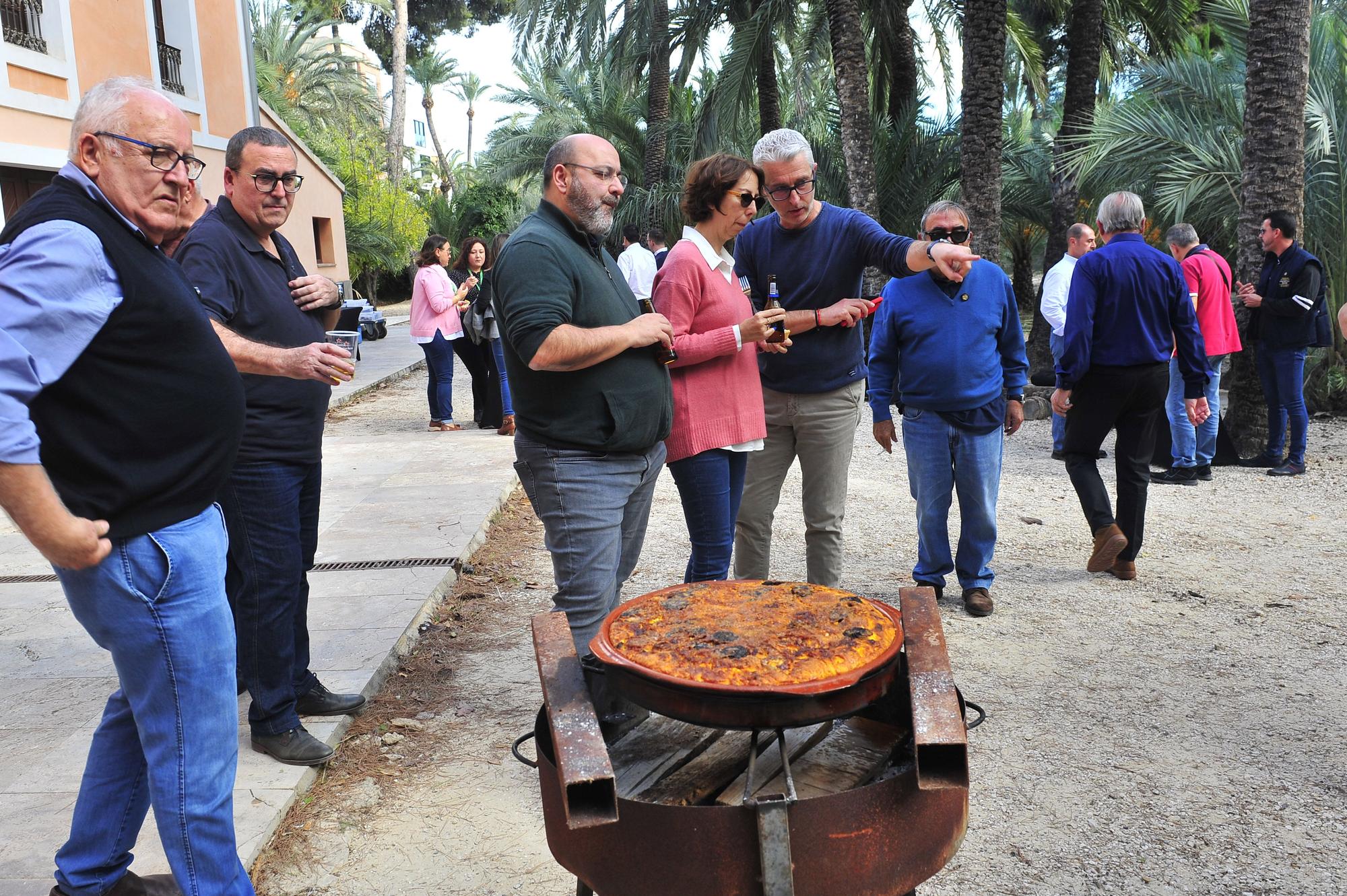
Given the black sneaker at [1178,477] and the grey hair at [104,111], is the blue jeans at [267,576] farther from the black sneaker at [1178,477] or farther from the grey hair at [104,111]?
the black sneaker at [1178,477]

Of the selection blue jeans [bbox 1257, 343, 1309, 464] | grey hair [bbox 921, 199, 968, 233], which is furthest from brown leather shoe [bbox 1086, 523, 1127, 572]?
blue jeans [bbox 1257, 343, 1309, 464]

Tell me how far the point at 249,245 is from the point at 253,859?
6.11 feet

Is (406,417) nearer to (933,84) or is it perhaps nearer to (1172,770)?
(1172,770)

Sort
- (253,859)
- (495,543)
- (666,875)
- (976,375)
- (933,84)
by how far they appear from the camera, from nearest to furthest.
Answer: (666,875), (253,859), (976,375), (495,543), (933,84)

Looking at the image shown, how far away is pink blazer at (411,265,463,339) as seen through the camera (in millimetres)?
10539

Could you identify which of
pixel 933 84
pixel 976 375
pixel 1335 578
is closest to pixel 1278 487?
pixel 1335 578

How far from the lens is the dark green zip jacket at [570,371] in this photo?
295 centimetres

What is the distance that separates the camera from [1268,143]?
890cm

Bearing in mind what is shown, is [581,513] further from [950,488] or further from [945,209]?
[950,488]

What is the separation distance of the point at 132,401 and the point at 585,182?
145 cm

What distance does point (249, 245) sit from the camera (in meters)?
3.38

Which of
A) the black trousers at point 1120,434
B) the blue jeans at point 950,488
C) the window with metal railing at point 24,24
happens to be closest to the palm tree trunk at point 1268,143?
the black trousers at point 1120,434

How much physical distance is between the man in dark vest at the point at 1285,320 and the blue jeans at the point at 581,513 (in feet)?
23.4

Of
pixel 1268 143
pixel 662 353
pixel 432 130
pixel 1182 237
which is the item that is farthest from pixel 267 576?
pixel 432 130
